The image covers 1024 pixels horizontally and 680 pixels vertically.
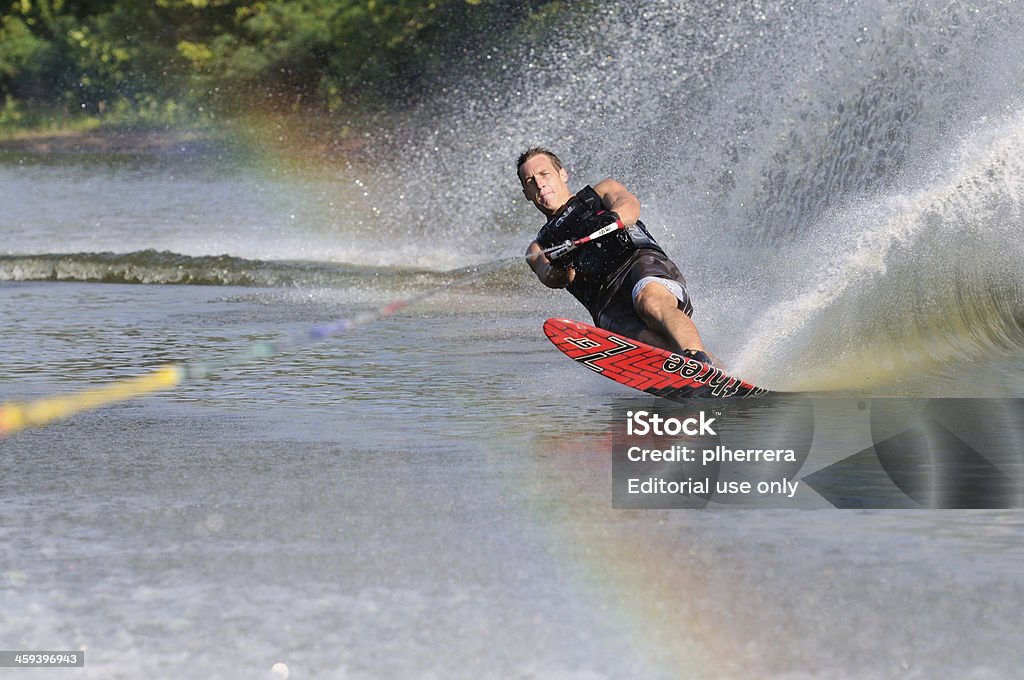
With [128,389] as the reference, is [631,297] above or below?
above

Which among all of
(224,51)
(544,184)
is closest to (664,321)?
(544,184)

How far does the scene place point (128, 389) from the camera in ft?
25.2

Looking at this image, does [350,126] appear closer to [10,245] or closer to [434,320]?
[10,245]

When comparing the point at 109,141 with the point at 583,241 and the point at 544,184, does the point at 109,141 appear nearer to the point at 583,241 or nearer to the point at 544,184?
the point at 544,184

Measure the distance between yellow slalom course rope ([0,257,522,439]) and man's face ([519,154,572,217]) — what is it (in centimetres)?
50

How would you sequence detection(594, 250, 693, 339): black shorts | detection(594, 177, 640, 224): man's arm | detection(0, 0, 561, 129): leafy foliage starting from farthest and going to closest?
detection(0, 0, 561, 129): leafy foliage
detection(594, 177, 640, 224): man's arm
detection(594, 250, 693, 339): black shorts

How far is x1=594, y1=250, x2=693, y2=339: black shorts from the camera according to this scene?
7410 mm

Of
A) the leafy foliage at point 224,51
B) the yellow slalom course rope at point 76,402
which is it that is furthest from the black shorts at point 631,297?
the leafy foliage at point 224,51

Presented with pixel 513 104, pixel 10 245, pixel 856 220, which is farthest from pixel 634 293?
pixel 513 104

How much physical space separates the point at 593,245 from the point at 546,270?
24 centimetres

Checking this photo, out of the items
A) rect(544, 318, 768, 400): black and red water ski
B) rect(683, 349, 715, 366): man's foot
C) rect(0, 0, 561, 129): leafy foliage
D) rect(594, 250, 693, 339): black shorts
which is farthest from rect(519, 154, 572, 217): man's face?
rect(0, 0, 561, 129): leafy foliage

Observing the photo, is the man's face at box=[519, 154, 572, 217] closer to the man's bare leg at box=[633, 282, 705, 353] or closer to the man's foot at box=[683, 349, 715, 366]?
the man's bare leg at box=[633, 282, 705, 353]

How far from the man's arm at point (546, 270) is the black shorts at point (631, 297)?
0.88 feet

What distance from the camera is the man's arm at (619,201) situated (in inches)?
296
